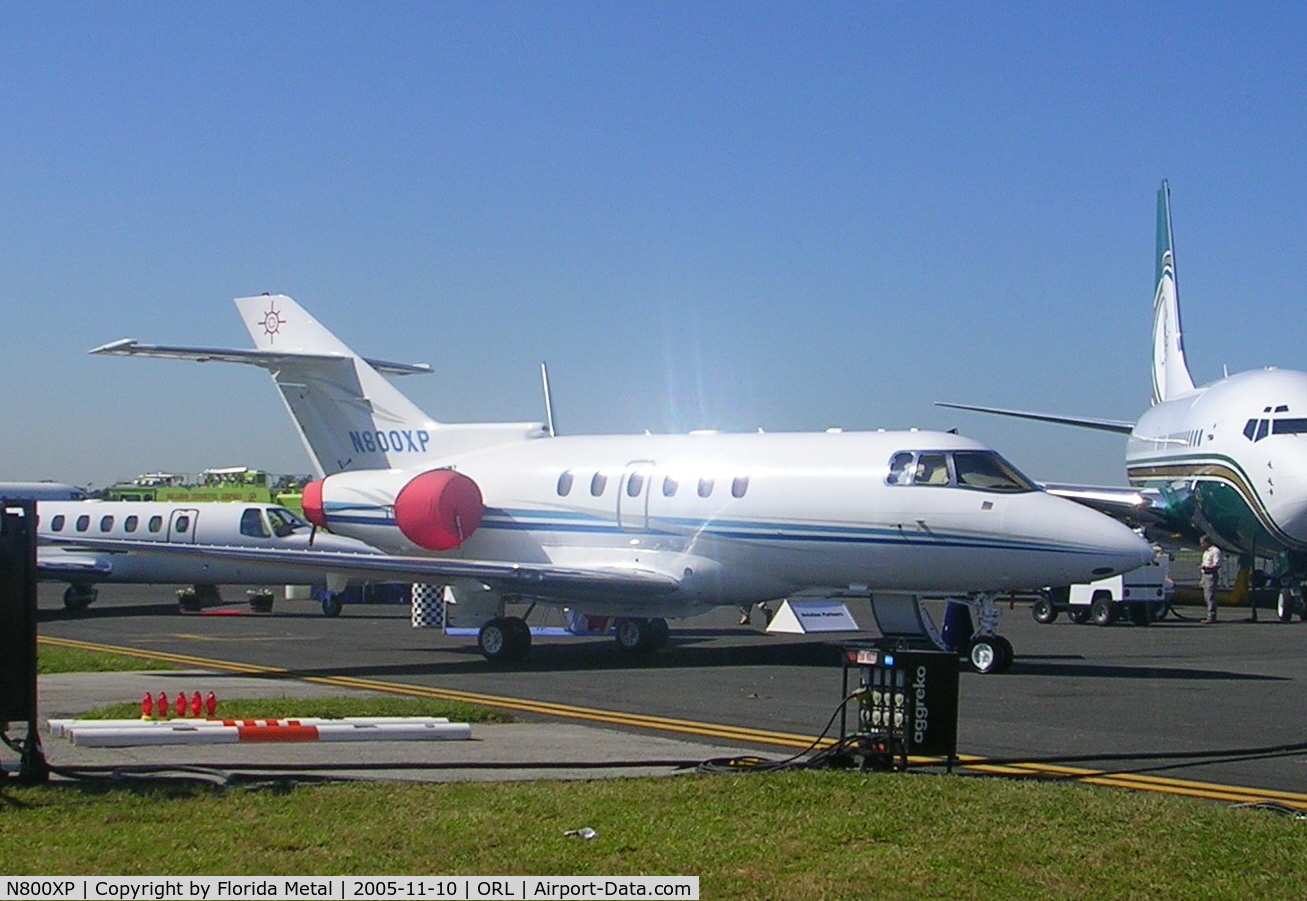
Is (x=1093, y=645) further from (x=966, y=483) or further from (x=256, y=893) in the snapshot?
(x=256, y=893)

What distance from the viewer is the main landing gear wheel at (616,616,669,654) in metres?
24.1

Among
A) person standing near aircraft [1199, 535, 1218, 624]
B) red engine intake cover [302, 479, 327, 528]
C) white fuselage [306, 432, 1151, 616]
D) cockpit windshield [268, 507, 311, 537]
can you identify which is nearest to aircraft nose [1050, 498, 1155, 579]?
white fuselage [306, 432, 1151, 616]

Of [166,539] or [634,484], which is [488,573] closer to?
[634,484]

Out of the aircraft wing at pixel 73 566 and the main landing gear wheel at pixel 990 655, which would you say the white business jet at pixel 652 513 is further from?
the aircraft wing at pixel 73 566

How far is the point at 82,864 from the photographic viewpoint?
7410 mm

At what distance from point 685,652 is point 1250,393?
17.1 metres

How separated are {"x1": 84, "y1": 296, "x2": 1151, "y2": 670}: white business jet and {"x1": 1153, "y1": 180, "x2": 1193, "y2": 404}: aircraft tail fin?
27.5 meters

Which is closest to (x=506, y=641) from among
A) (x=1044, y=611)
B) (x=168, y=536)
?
(x=1044, y=611)

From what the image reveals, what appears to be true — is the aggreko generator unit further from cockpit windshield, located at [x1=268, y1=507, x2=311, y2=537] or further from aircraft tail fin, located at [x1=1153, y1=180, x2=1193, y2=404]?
aircraft tail fin, located at [x1=1153, y1=180, x2=1193, y2=404]

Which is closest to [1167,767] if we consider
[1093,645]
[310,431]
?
[1093,645]

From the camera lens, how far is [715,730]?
13930 millimetres

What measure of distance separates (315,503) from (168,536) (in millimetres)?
13199

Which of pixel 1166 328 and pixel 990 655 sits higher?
pixel 1166 328

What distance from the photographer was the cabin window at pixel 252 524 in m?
37.8
